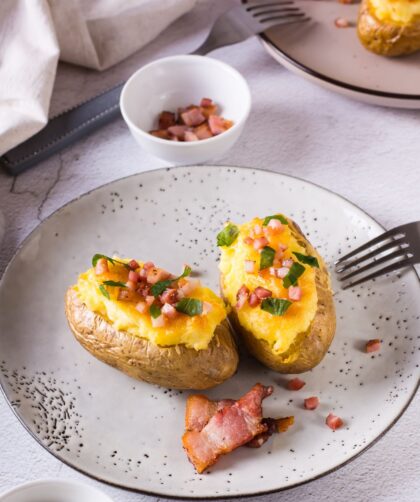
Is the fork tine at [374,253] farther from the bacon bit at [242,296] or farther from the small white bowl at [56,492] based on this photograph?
the small white bowl at [56,492]

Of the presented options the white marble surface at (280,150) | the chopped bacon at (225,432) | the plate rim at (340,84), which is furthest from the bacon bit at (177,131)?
the chopped bacon at (225,432)

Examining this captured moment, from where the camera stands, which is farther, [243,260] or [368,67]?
[368,67]

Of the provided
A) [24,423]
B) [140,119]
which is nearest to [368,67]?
[140,119]

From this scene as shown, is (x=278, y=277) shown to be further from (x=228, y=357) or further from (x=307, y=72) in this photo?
(x=307, y=72)

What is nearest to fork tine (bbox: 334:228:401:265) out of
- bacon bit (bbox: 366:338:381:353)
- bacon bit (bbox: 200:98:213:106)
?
bacon bit (bbox: 366:338:381:353)

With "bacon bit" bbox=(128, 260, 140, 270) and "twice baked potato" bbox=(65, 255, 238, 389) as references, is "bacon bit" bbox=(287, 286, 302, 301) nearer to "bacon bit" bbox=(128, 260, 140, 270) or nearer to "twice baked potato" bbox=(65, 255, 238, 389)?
"twice baked potato" bbox=(65, 255, 238, 389)

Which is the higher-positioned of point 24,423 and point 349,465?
point 24,423
